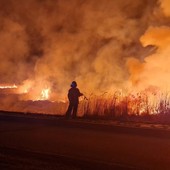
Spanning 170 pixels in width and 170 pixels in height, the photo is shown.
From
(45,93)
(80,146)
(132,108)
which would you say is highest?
(45,93)

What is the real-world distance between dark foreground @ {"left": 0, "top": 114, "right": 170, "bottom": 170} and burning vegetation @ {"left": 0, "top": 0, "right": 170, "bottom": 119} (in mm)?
11232

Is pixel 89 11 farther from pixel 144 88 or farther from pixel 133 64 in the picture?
pixel 144 88

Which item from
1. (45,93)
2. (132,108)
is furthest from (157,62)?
(45,93)

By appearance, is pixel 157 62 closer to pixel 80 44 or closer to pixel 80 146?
pixel 80 44

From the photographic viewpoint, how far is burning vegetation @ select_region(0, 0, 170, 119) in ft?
86.2

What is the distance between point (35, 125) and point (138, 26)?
1657 centimetres

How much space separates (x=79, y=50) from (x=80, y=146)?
2170 centimetres

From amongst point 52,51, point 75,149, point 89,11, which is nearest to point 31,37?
point 52,51

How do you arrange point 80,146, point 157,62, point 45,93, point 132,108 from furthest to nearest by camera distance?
point 45,93 → point 157,62 → point 132,108 → point 80,146

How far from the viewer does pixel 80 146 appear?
9.88m

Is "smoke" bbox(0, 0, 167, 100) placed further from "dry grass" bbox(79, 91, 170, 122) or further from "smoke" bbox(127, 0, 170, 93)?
"dry grass" bbox(79, 91, 170, 122)

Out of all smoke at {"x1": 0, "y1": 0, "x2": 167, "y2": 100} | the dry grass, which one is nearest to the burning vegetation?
smoke at {"x1": 0, "y1": 0, "x2": 167, "y2": 100}

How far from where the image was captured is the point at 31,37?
3369 centimetres

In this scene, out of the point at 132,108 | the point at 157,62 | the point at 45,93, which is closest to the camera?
the point at 132,108
